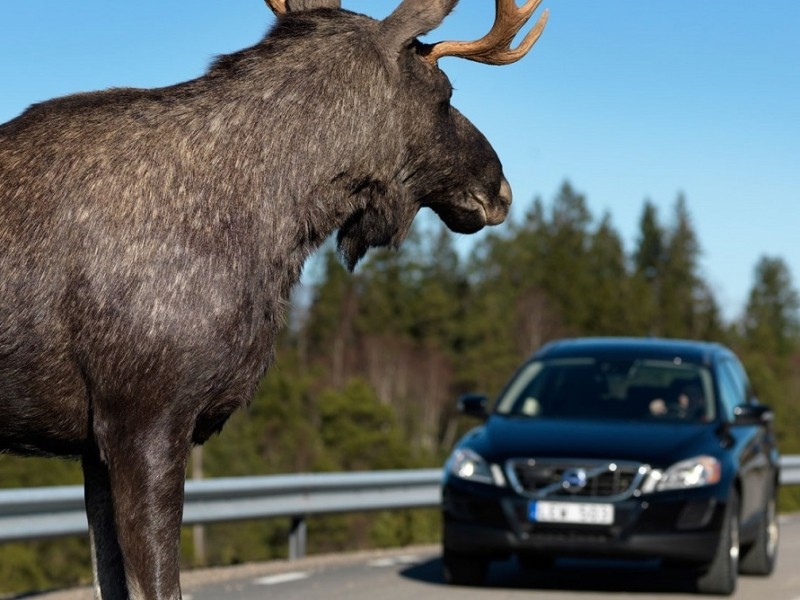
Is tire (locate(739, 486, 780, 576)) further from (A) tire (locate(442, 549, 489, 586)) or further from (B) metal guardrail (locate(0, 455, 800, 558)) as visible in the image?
(B) metal guardrail (locate(0, 455, 800, 558))

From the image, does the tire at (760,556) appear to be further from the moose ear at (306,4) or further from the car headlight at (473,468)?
the moose ear at (306,4)

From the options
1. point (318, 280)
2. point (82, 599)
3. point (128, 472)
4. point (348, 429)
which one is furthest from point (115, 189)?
point (318, 280)

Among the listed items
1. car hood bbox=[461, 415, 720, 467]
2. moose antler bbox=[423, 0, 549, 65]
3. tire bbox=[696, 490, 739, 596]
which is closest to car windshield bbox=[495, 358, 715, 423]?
car hood bbox=[461, 415, 720, 467]

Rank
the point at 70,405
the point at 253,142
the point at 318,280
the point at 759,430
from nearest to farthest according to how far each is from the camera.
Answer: the point at 70,405, the point at 253,142, the point at 759,430, the point at 318,280

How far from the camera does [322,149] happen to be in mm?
5648

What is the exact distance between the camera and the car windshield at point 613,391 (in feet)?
38.6

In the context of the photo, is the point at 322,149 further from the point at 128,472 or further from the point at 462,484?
the point at 462,484

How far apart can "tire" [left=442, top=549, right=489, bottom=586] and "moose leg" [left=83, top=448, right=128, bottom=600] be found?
5.69 metres

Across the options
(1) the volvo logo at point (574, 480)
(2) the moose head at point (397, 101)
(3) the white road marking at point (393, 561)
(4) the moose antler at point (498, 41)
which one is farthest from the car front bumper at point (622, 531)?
(4) the moose antler at point (498, 41)

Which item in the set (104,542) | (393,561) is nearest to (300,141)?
(104,542)

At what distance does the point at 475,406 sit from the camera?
12.0m

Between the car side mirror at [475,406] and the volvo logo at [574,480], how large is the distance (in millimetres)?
1302

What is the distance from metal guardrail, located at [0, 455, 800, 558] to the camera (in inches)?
413

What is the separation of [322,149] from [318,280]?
118 m
